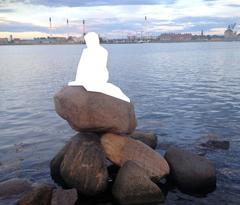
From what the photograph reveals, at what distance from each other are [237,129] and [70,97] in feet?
32.7

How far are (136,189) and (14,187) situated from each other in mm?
4091

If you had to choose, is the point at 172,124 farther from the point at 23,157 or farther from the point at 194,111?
the point at 23,157

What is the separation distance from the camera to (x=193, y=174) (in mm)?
13945

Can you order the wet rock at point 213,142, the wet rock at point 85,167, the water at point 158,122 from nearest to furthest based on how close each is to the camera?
the wet rock at point 85,167 → the water at point 158,122 → the wet rock at point 213,142

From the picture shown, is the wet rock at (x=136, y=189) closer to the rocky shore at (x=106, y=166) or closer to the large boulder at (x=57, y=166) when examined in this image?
the rocky shore at (x=106, y=166)

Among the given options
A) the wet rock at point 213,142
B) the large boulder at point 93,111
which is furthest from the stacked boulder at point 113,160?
the wet rock at point 213,142

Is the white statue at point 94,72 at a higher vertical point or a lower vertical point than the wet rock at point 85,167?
higher

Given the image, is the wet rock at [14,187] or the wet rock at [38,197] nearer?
the wet rock at [38,197]

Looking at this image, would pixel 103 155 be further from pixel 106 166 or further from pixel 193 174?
pixel 193 174

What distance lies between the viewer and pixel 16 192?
13.5m

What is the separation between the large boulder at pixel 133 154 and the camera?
46.4 feet

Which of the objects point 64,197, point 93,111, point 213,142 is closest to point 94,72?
point 93,111

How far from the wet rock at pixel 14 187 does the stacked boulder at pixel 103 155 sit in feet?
4.10

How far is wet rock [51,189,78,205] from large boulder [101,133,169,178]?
2.43 meters
